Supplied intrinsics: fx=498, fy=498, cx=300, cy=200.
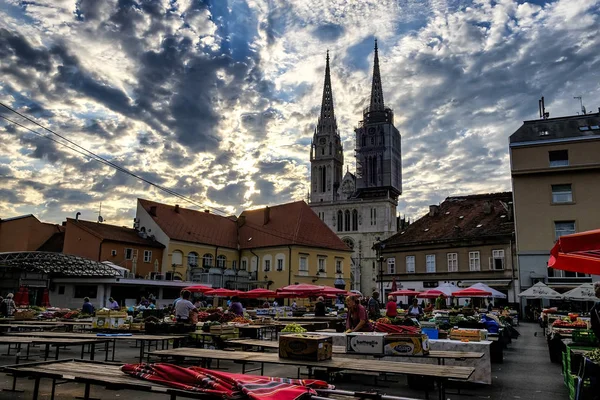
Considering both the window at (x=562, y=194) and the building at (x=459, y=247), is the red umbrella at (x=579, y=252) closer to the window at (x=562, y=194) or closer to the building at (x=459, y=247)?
the window at (x=562, y=194)

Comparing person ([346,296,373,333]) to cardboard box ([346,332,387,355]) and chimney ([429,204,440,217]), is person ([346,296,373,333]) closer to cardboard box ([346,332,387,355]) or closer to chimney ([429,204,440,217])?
cardboard box ([346,332,387,355])

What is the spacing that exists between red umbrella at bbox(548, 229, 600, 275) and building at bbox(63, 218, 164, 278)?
41263mm

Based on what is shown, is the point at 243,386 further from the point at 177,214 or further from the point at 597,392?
the point at 177,214

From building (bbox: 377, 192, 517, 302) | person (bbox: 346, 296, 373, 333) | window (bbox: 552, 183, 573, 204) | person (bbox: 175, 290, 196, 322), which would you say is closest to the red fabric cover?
person (bbox: 346, 296, 373, 333)

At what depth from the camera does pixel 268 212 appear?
198ft

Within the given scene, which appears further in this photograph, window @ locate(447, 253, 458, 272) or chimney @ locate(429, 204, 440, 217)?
chimney @ locate(429, 204, 440, 217)

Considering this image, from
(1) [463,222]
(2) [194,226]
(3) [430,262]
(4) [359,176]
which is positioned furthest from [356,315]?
(4) [359,176]

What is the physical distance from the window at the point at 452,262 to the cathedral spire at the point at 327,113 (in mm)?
82122

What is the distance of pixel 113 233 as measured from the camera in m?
46.8

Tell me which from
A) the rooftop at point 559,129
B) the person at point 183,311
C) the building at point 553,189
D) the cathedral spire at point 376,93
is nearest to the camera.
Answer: the person at point 183,311

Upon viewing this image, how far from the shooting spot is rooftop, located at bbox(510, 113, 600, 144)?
3593 cm

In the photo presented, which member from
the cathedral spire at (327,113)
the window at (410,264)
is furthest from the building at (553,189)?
the cathedral spire at (327,113)

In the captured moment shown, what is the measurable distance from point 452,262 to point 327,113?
286ft

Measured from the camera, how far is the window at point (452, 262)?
4444 cm
